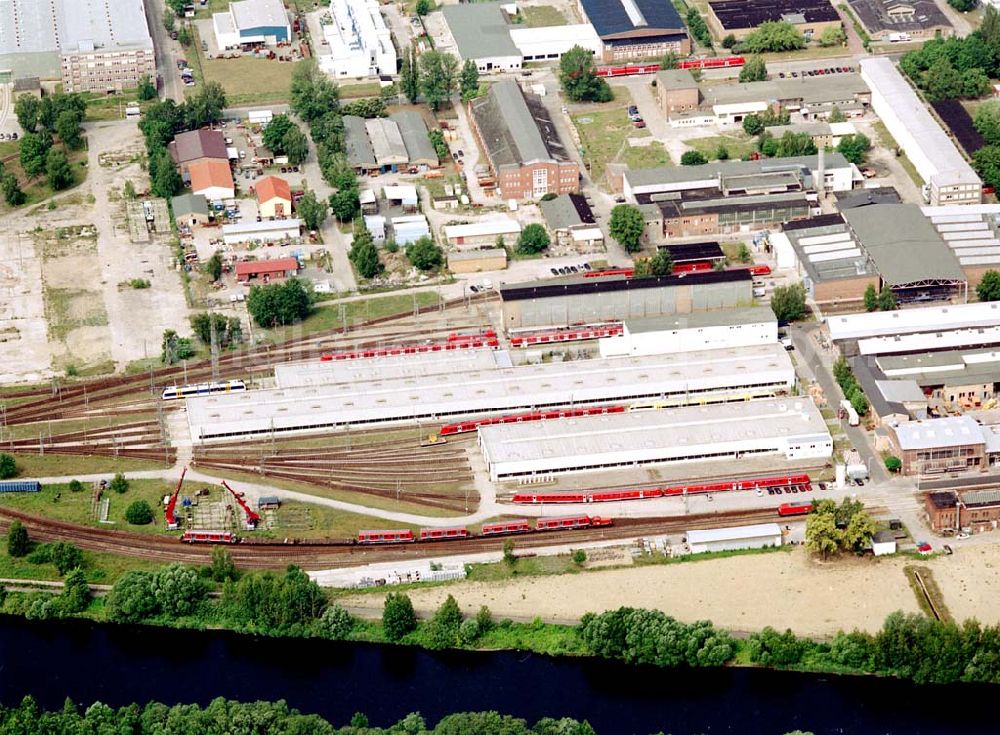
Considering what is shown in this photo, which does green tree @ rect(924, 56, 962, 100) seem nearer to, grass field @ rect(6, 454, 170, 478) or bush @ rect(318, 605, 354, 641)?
grass field @ rect(6, 454, 170, 478)

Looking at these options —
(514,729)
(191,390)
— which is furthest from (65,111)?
(514,729)

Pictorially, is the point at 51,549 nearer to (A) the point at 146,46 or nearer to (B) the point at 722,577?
(B) the point at 722,577

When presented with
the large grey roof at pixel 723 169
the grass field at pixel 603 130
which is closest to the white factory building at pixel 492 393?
the large grey roof at pixel 723 169

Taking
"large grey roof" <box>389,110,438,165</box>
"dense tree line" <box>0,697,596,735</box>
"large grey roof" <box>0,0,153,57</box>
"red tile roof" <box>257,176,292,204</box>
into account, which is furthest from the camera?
"large grey roof" <box>0,0,153,57</box>

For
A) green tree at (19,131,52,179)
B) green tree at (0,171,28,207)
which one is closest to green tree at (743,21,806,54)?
green tree at (19,131,52,179)

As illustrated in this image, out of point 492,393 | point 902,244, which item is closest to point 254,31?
point 492,393

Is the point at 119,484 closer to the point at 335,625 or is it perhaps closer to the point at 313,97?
the point at 335,625
